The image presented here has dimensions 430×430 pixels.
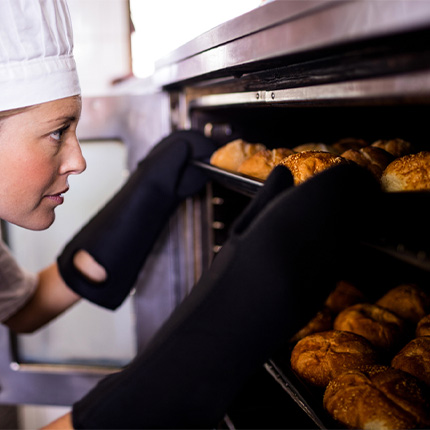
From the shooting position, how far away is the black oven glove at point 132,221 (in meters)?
1.24

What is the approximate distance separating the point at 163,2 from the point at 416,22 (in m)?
3.16

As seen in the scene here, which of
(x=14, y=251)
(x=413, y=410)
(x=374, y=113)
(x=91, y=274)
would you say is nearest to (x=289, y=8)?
(x=413, y=410)

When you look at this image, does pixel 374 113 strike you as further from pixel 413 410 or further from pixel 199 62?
pixel 413 410

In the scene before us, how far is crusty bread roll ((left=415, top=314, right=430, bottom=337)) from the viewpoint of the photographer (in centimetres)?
94

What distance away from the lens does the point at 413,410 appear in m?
0.70

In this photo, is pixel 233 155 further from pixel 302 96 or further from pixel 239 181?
pixel 302 96

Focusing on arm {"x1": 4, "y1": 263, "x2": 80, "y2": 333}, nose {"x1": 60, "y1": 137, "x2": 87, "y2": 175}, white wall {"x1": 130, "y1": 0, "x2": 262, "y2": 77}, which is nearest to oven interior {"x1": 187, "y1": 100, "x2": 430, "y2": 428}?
nose {"x1": 60, "y1": 137, "x2": 87, "y2": 175}

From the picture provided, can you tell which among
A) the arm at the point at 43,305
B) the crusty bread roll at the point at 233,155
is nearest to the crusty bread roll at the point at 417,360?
the crusty bread roll at the point at 233,155

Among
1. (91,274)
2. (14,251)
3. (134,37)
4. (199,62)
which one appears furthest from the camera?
(134,37)

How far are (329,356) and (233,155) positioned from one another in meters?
0.52

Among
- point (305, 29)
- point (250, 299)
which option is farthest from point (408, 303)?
point (305, 29)

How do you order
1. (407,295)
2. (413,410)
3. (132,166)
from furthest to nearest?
1. (132,166)
2. (407,295)
3. (413,410)

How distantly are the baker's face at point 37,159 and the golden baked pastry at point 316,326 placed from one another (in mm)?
589

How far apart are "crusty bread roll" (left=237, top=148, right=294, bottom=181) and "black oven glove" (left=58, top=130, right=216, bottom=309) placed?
0.24 m
